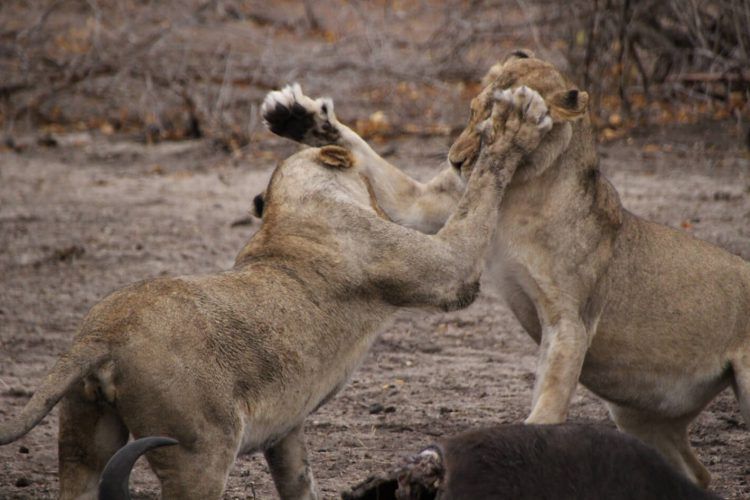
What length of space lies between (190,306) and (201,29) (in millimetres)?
9802

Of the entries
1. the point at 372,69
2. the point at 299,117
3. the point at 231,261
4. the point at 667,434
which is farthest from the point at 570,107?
the point at 372,69

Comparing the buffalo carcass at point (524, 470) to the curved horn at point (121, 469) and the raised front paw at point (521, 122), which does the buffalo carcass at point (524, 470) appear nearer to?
the curved horn at point (121, 469)

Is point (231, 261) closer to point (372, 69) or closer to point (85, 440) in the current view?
point (372, 69)

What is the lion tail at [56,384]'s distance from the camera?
3510 millimetres

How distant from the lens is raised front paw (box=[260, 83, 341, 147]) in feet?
16.6

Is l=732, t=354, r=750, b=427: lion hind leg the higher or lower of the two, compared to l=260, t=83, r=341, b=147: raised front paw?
lower

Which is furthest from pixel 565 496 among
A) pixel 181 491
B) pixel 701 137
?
pixel 701 137

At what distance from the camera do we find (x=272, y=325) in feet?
13.5

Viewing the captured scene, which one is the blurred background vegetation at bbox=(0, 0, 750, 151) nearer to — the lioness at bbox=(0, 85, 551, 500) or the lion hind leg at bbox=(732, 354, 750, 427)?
the lion hind leg at bbox=(732, 354, 750, 427)

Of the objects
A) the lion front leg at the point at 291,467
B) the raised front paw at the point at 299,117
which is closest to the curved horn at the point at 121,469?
the lion front leg at the point at 291,467

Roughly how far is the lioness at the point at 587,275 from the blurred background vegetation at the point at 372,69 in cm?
514

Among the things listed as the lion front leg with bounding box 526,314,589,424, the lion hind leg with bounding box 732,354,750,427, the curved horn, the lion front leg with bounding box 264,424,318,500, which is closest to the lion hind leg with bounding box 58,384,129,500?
the curved horn

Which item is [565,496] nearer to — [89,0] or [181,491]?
[181,491]

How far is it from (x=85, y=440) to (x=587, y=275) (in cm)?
201
